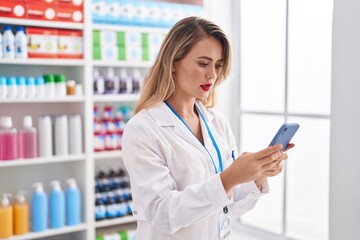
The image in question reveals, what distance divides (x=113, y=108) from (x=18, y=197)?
95cm

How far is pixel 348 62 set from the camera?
2.21 m

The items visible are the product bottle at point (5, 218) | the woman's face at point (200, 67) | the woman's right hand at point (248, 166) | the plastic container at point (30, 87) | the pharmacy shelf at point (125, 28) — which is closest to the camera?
the woman's right hand at point (248, 166)

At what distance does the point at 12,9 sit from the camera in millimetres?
2570

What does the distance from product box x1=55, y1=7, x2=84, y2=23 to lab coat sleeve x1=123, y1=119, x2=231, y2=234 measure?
1454 millimetres

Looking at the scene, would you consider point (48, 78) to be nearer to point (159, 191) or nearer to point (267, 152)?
point (159, 191)

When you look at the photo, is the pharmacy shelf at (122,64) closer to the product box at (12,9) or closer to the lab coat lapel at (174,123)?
the product box at (12,9)

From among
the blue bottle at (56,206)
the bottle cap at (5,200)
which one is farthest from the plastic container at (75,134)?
the bottle cap at (5,200)

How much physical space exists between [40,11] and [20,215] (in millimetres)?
1249

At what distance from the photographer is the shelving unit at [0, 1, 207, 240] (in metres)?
2.77

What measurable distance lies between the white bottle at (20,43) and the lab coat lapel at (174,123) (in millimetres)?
1328

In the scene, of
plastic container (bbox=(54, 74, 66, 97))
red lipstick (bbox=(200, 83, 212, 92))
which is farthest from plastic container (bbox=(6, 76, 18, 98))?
red lipstick (bbox=(200, 83, 212, 92))

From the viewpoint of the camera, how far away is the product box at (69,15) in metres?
A: 2.73

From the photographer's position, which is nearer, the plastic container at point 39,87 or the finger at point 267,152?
the finger at point 267,152

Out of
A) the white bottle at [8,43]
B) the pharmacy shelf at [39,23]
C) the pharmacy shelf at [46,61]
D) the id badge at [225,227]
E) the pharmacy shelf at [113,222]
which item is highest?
the pharmacy shelf at [39,23]
